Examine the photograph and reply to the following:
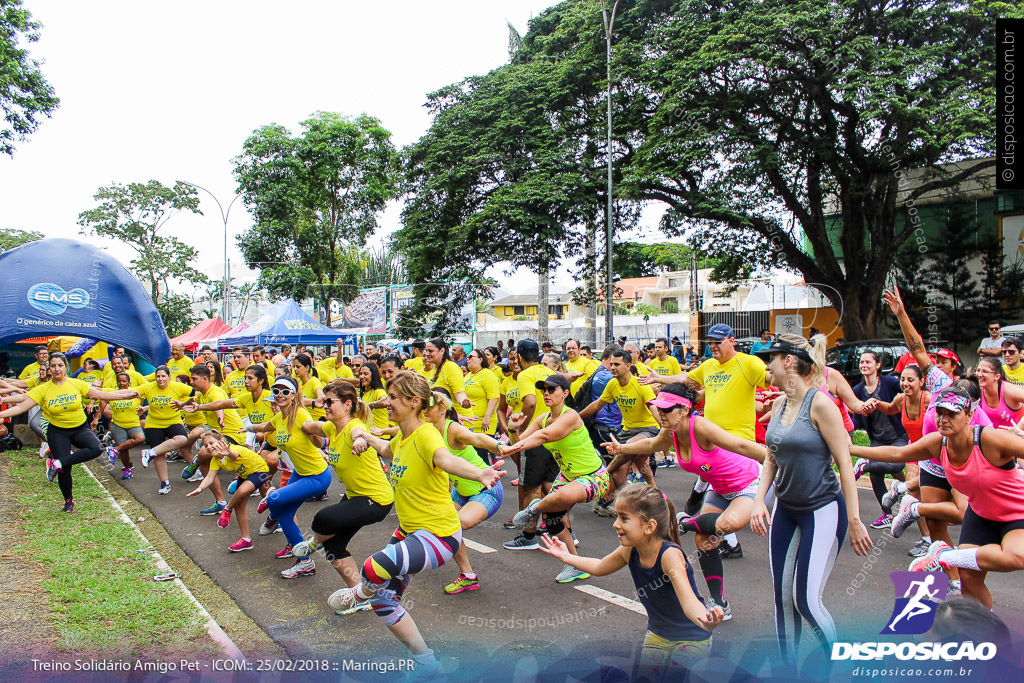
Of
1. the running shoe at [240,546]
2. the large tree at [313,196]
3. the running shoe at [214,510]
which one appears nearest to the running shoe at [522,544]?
the running shoe at [240,546]

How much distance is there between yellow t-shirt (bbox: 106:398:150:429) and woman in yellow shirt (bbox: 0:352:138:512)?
2.10 metres

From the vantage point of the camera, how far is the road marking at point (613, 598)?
516 centimetres

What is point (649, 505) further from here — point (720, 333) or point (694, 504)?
point (720, 333)

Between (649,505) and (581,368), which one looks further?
(581,368)

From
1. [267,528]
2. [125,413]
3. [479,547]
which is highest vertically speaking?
[125,413]

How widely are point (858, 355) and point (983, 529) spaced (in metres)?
12.6

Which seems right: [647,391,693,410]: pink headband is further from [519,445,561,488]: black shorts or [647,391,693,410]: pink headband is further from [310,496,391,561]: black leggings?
[519,445,561,488]: black shorts

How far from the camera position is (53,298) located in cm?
1328

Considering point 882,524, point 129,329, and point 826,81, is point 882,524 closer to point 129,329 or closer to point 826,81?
point 129,329

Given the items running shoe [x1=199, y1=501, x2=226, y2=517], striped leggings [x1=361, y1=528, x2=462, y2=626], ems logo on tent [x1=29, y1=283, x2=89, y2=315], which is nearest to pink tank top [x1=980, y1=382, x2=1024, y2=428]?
striped leggings [x1=361, y1=528, x2=462, y2=626]

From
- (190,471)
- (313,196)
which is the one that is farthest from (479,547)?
(313,196)

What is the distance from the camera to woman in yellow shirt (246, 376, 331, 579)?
586 cm

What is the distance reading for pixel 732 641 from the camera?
176 inches

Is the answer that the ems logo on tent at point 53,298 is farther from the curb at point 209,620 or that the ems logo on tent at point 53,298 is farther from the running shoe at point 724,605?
the running shoe at point 724,605
